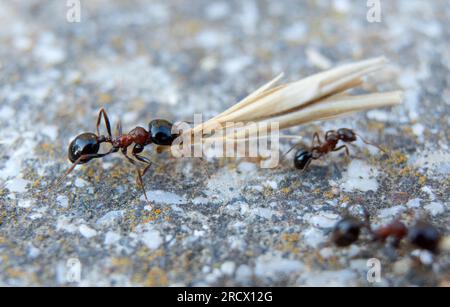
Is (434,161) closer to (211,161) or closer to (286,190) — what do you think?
(286,190)

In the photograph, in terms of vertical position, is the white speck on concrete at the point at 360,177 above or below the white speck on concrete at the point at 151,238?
above

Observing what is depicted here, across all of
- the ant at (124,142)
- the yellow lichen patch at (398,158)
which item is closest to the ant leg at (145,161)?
the ant at (124,142)

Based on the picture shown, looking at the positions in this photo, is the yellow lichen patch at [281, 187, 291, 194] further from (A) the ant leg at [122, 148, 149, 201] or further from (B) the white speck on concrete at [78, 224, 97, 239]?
(B) the white speck on concrete at [78, 224, 97, 239]

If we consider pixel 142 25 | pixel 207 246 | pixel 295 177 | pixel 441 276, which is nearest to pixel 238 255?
pixel 207 246

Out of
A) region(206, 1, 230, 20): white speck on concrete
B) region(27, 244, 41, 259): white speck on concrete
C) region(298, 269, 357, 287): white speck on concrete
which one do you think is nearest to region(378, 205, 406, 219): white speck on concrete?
region(298, 269, 357, 287): white speck on concrete

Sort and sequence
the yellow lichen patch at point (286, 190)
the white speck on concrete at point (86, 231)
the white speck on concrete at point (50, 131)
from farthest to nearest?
the white speck on concrete at point (50, 131), the yellow lichen patch at point (286, 190), the white speck on concrete at point (86, 231)

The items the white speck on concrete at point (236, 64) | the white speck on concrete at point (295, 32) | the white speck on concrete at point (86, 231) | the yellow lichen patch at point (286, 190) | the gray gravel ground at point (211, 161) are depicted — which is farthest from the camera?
the white speck on concrete at point (295, 32)

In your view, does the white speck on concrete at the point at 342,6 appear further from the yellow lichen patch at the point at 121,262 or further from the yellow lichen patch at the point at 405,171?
the yellow lichen patch at the point at 121,262
